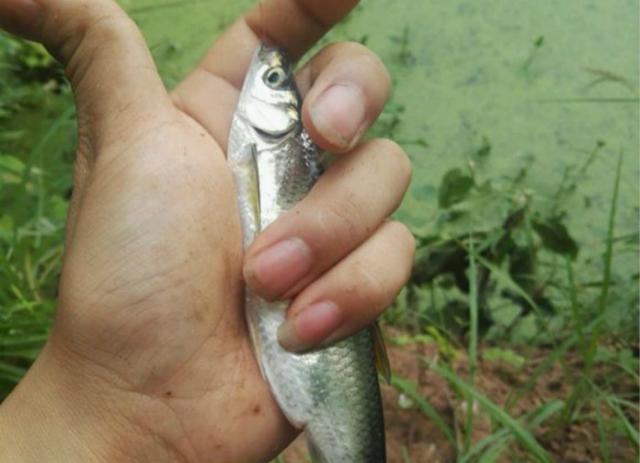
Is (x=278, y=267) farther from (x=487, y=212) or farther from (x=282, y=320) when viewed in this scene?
(x=487, y=212)

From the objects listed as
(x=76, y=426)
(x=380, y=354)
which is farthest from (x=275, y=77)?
(x=76, y=426)

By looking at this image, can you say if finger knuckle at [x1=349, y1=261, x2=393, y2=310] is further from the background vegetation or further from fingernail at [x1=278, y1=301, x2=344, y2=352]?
the background vegetation

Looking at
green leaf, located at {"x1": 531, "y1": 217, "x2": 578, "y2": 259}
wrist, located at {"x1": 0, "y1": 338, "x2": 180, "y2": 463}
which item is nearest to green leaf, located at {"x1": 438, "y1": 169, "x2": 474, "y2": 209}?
green leaf, located at {"x1": 531, "y1": 217, "x2": 578, "y2": 259}

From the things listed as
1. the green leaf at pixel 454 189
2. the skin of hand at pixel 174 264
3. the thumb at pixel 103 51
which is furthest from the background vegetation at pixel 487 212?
→ the thumb at pixel 103 51

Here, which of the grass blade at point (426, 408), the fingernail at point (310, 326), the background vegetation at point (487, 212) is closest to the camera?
the fingernail at point (310, 326)

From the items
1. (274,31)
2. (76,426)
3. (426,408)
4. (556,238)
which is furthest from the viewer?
(556,238)

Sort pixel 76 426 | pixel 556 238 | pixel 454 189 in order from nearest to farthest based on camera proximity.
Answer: pixel 76 426 → pixel 556 238 → pixel 454 189

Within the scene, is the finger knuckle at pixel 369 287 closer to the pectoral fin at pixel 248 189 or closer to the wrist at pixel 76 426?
the pectoral fin at pixel 248 189
